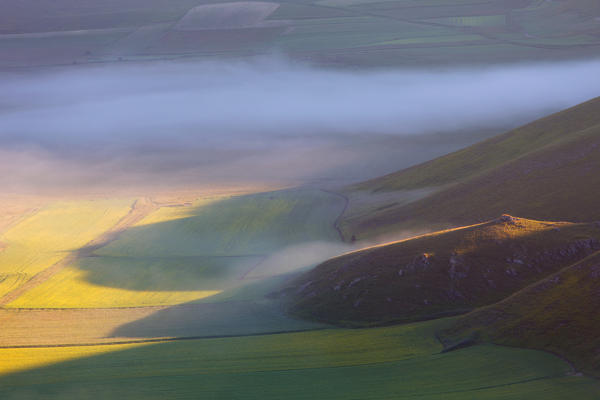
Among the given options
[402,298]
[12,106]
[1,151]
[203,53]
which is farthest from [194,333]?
[203,53]

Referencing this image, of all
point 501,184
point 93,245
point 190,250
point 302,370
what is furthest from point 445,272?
point 93,245

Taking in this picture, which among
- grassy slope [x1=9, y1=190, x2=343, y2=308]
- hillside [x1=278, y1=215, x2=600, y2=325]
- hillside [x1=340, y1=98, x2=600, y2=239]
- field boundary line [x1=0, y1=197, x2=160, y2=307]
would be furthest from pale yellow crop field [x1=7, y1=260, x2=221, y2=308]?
hillside [x1=340, y1=98, x2=600, y2=239]

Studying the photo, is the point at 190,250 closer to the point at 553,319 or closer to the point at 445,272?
the point at 445,272

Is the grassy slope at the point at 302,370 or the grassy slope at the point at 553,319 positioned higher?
the grassy slope at the point at 553,319

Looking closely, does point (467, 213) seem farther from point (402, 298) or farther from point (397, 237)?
point (402, 298)

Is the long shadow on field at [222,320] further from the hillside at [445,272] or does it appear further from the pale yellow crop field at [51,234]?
the pale yellow crop field at [51,234]

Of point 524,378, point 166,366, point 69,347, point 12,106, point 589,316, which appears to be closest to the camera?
point 524,378

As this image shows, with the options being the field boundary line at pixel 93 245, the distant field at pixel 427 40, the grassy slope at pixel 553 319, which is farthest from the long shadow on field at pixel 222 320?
the distant field at pixel 427 40
